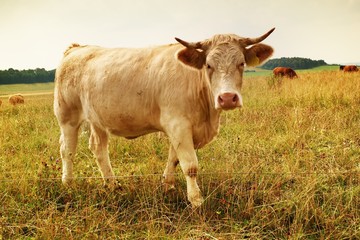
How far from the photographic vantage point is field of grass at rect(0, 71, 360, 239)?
3.04m

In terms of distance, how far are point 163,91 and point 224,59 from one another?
81 cm

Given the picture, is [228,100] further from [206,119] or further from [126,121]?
[126,121]

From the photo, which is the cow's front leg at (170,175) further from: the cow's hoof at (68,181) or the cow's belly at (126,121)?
the cow's hoof at (68,181)

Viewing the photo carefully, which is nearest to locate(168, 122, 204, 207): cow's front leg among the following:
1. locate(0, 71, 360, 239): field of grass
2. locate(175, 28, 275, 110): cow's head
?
locate(0, 71, 360, 239): field of grass

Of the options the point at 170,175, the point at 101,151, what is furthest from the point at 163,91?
the point at 101,151

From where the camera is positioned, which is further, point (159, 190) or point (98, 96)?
point (98, 96)

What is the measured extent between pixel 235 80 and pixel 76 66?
2.40 m

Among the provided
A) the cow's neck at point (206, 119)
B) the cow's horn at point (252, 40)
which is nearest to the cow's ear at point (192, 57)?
the cow's neck at point (206, 119)

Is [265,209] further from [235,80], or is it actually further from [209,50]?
[209,50]

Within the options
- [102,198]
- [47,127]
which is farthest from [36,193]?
[47,127]

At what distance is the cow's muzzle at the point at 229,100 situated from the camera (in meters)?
3.09

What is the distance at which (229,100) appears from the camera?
309 cm

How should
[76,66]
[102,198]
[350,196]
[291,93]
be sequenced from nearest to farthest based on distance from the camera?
[350,196] → [102,198] → [76,66] → [291,93]

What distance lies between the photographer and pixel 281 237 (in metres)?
2.99
